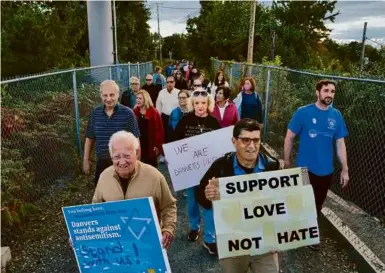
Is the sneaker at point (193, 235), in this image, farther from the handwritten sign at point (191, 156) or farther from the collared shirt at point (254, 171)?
the collared shirt at point (254, 171)

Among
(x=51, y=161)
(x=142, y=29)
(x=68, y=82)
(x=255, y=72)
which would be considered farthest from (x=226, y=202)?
(x=142, y=29)

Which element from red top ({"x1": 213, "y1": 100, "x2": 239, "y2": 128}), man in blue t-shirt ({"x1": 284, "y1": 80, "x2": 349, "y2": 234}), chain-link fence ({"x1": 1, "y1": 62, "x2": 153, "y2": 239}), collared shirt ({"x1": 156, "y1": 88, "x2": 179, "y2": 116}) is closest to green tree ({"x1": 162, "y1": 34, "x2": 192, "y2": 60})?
collared shirt ({"x1": 156, "y1": 88, "x2": 179, "y2": 116})

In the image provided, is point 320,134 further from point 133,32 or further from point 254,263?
point 133,32

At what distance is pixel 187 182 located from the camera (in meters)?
4.85

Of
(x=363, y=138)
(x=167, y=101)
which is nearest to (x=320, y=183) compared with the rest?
(x=363, y=138)

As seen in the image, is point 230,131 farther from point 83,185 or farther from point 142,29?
point 142,29

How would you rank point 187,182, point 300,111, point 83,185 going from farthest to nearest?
point 83,185 → point 187,182 → point 300,111

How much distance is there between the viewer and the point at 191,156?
4.80 meters

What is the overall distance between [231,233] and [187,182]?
2.08 meters

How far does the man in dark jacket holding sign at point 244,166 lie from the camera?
112 inches

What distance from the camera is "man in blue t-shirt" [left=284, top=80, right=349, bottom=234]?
430 centimetres

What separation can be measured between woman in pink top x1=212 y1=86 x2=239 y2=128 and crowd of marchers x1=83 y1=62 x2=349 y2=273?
0.01 m

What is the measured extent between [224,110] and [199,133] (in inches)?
44.4

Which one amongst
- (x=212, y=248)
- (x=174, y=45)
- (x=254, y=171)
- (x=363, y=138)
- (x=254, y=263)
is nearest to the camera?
(x=254, y=171)
